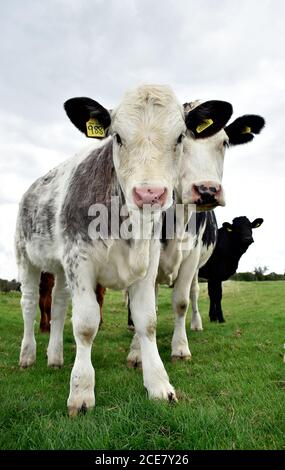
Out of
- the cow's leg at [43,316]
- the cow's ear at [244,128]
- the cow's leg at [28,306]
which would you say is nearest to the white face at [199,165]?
the cow's ear at [244,128]

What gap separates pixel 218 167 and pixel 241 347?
287 centimetres

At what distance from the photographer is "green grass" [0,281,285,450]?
136 inches

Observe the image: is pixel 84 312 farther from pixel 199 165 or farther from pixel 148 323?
pixel 199 165

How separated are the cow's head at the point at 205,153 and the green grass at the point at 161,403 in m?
2.10

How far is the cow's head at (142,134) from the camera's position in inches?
161

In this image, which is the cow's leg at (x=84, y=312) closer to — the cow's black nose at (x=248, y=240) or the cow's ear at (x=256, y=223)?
the cow's black nose at (x=248, y=240)

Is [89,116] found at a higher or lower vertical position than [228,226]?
higher

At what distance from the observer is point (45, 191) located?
260 inches

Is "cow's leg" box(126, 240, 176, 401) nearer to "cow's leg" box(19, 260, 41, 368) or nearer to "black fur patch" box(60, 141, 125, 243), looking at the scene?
"black fur patch" box(60, 141, 125, 243)

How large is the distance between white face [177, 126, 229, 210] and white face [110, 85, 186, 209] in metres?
1.46

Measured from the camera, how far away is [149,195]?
3.97 metres

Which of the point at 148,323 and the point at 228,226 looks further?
the point at 228,226

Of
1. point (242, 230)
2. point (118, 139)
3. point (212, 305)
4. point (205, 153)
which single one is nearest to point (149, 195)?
point (118, 139)

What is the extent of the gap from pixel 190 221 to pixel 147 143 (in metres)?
3.07
